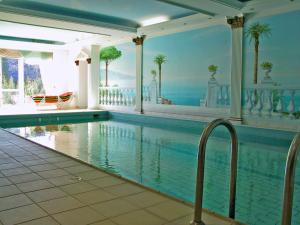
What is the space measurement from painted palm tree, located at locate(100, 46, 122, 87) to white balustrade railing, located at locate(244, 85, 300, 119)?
664 centimetres

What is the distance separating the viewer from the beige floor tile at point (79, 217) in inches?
90.1

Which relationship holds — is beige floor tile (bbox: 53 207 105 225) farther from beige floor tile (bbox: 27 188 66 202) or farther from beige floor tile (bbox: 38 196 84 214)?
beige floor tile (bbox: 27 188 66 202)

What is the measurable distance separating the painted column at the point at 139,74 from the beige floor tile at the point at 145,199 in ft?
28.0

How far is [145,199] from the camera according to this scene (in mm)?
2785

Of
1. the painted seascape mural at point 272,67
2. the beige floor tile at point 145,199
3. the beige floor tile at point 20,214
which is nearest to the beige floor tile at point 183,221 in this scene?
the beige floor tile at point 145,199

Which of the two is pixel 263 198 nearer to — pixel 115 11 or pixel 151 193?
pixel 151 193

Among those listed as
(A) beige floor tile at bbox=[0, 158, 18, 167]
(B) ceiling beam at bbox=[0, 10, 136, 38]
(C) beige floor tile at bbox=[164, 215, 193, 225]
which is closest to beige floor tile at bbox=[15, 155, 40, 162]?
(A) beige floor tile at bbox=[0, 158, 18, 167]

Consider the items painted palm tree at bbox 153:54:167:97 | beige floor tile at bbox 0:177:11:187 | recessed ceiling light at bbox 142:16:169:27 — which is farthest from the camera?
painted palm tree at bbox 153:54:167:97

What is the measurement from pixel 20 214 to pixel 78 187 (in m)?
0.73

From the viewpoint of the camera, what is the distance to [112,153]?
551cm

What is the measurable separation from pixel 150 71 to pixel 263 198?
830cm

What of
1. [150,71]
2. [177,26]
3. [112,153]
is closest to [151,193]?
[112,153]

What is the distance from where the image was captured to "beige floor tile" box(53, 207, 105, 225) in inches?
90.1

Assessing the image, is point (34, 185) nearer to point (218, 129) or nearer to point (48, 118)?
point (218, 129)
